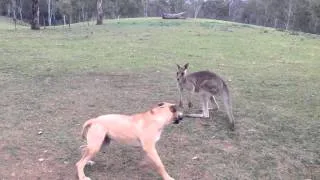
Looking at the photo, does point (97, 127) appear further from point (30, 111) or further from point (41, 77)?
point (41, 77)

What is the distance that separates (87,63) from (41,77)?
216 centimetres

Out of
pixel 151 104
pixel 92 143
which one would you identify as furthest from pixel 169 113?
pixel 151 104

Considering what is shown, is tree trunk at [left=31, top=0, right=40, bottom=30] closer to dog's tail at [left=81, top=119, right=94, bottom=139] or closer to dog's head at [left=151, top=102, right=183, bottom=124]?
dog's tail at [left=81, top=119, right=94, bottom=139]

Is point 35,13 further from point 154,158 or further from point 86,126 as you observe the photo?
point 154,158

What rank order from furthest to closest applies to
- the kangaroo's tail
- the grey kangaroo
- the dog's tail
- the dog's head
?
the grey kangaroo → the kangaroo's tail → the dog's tail → the dog's head

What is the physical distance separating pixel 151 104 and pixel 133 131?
10.6ft

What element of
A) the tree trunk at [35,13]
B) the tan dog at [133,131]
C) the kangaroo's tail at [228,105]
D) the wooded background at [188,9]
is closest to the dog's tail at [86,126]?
the tan dog at [133,131]

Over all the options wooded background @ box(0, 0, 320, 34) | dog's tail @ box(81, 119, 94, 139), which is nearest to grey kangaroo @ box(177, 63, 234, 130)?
dog's tail @ box(81, 119, 94, 139)

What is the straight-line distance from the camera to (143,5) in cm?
6078

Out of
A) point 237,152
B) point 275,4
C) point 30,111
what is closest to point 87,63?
point 30,111

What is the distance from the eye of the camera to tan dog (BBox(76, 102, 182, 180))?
554 cm

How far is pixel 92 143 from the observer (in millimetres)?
5543

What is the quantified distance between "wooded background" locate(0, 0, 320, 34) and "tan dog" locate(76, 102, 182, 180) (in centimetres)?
3710

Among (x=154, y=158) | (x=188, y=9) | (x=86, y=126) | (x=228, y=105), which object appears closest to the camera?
(x=154, y=158)
